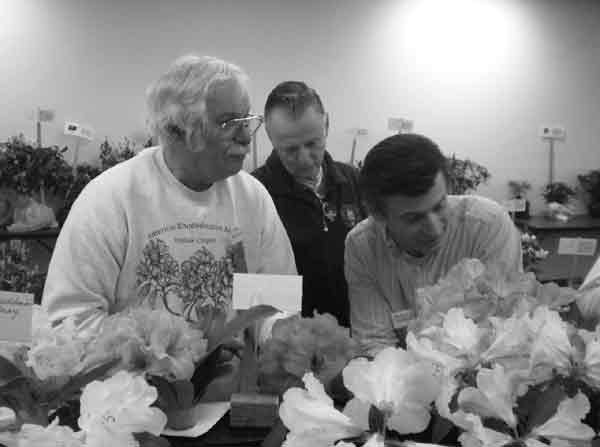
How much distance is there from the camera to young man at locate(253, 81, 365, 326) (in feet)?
6.65

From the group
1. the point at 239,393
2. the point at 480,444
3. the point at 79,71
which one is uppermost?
the point at 79,71

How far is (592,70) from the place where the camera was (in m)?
5.17

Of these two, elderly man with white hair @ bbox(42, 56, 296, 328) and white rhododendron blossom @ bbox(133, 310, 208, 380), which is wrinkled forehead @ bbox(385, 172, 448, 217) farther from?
white rhododendron blossom @ bbox(133, 310, 208, 380)

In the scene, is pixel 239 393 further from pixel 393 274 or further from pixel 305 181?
pixel 305 181

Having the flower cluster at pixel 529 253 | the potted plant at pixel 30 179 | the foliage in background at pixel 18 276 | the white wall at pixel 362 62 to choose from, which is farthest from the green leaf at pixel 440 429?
the white wall at pixel 362 62

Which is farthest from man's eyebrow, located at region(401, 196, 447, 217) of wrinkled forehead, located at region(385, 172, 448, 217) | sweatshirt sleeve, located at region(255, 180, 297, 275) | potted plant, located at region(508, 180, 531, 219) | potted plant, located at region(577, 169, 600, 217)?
potted plant, located at region(577, 169, 600, 217)

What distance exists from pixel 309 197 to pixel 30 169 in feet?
7.61

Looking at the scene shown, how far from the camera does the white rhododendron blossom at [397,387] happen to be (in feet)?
1.70

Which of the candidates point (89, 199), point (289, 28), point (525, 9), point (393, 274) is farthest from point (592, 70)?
point (89, 199)

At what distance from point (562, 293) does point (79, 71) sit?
403cm

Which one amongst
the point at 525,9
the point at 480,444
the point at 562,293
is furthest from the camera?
the point at 525,9

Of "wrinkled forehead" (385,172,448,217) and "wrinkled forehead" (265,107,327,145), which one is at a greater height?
"wrinkled forehead" (265,107,327,145)

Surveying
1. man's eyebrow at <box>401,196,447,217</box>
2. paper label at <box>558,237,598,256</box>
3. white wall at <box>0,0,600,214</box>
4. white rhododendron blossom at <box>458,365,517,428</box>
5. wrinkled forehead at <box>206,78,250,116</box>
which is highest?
white wall at <box>0,0,600,214</box>

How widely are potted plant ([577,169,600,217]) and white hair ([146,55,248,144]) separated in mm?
4374
